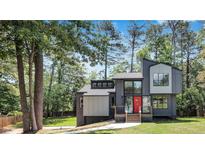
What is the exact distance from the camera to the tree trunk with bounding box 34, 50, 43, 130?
300 inches

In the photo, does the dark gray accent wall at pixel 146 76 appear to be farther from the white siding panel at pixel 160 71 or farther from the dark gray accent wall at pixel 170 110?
the dark gray accent wall at pixel 170 110

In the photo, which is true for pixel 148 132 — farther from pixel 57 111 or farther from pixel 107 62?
pixel 57 111

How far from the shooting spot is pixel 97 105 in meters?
11.6

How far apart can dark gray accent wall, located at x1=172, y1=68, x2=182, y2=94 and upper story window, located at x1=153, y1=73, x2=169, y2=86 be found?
0.36m

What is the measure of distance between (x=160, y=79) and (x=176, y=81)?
2.69 ft

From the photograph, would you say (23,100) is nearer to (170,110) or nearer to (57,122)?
(57,122)

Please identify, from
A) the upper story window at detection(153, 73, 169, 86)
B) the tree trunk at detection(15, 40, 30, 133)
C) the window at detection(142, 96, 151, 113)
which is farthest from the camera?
the upper story window at detection(153, 73, 169, 86)

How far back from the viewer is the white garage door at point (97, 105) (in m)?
11.5

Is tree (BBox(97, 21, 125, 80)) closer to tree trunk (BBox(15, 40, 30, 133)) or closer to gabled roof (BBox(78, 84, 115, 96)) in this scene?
tree trunk (BBox(15, 40, 30, 133))

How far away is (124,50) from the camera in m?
7.55

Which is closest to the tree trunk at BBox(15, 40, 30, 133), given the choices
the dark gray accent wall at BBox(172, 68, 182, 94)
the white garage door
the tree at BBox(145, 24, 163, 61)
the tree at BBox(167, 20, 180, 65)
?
the tree at BBox(145, 24, 163, 61)
